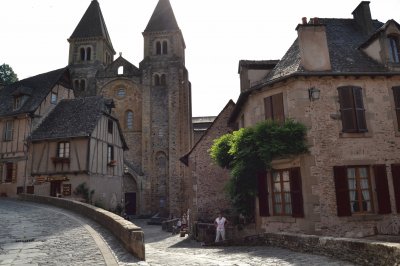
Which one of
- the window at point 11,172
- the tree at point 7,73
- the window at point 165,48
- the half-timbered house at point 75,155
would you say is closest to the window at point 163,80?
the window at point 165,48

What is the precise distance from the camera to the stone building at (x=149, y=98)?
32.6m

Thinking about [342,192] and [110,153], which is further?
[110,153]

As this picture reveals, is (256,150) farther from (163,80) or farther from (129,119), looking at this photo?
(129,119)

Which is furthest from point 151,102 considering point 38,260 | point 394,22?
point 38,260

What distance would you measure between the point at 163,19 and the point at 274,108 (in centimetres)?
3018

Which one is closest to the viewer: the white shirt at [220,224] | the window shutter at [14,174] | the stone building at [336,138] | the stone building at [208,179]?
the stone building at [336,138]

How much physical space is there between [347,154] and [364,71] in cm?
310

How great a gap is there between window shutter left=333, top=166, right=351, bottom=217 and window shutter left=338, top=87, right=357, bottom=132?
1537 mm

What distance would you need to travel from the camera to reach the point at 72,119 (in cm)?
2172

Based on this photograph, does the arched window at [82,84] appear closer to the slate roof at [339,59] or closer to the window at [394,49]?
the slate roof at [339,59]

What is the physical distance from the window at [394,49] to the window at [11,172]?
2115cm

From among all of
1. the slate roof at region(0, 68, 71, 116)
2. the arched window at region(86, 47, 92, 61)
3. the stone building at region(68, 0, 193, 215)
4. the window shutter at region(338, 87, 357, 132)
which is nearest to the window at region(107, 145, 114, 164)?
the slate roof at region(0, 68, 71, 116)

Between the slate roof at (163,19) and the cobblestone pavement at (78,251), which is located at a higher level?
the slate roof at (163,19)

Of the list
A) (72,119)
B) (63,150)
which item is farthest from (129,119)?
(63,150)
